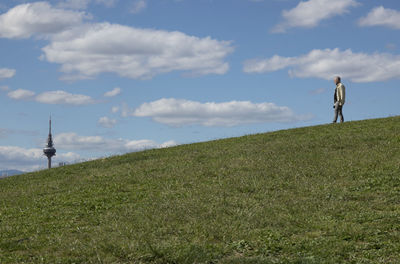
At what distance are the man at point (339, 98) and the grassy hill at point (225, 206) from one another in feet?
11.3

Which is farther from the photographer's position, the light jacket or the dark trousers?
the dark trousers

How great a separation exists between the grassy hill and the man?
135 inches

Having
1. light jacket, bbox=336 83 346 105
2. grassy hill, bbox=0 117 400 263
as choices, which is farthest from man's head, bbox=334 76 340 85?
grassy hill, bbox=0 117 400 263

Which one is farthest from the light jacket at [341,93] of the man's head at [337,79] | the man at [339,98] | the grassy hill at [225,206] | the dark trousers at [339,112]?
the grassy hill at [225,206]

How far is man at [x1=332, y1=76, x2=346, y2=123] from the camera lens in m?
29.6

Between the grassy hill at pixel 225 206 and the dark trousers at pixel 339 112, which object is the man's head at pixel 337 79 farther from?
the grassy hill at pixel 225 206

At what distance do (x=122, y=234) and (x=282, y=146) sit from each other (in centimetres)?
1427

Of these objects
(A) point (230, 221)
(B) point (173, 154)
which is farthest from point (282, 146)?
(A) point (230, 221)

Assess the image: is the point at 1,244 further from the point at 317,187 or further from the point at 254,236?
the point at 317,187

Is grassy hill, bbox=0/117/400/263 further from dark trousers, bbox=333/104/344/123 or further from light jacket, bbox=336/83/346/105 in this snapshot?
dark trousers, bbox=333/104/344/123

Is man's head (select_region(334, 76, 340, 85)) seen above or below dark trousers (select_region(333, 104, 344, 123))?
above

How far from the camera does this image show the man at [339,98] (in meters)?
29.6

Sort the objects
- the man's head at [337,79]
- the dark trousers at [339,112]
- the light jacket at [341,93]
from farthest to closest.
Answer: the dark trousers at [339,112], the man's head at [337,79], the light jacket at [341,93]

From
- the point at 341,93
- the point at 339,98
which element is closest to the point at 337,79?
the point at 341,93
